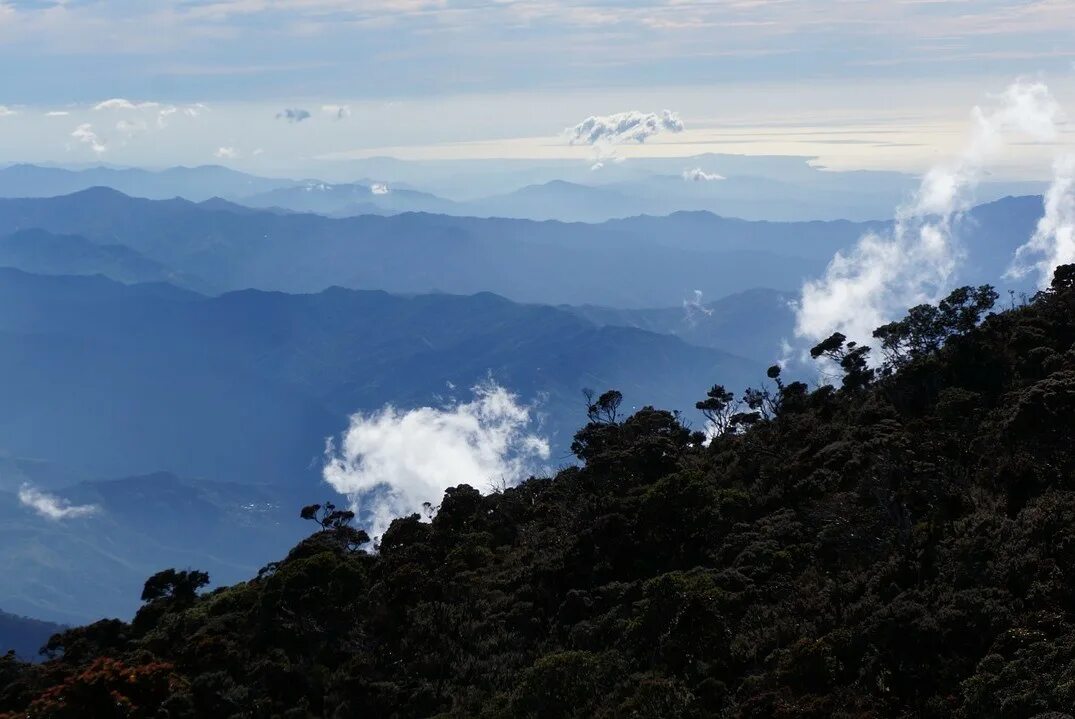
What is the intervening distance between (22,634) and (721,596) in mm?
151588

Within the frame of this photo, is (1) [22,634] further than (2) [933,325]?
Yes

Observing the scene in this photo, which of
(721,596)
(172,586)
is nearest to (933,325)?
(721,596)

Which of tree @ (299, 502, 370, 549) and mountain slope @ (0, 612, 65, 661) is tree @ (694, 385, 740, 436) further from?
mountain slope @ (0, 612, 65, 661)

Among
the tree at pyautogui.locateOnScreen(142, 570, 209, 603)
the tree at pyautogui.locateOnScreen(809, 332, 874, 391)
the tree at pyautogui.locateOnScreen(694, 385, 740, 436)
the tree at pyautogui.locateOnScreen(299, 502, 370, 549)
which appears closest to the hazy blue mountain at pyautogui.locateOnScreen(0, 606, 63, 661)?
the tree at pyautogui.locateOnScreen(299, 502, 370, 549)

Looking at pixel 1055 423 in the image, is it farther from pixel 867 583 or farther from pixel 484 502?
pixel 484 502

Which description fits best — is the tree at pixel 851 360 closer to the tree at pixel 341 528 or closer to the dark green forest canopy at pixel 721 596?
the dark green forest canopy at pixel 721 596

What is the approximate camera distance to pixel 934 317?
4422 centimetres

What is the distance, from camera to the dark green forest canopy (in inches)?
723

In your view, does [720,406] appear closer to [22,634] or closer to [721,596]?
[721,596]

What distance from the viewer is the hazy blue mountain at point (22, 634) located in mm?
138875

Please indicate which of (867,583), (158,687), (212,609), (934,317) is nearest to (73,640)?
(212,609)

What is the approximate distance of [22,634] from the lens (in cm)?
14338

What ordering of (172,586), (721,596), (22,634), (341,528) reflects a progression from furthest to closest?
(22,634) → (341,528) → (172,586) → (721,596)

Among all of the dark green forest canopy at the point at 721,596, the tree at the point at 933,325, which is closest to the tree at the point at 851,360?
the tree at the point at 933,325
